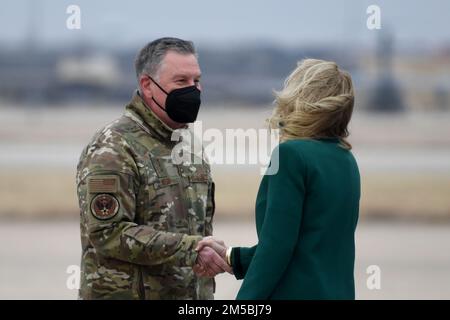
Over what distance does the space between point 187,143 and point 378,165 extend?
17.0 meters

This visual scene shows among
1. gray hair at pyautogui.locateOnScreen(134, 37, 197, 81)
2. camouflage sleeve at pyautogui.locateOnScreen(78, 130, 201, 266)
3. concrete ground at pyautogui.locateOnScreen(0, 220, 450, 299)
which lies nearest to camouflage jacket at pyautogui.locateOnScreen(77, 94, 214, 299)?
camouflage sleeve at pyautogui.locateOnScreen(78, 130, 201, 266)

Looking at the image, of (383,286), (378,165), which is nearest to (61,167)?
(378,165)

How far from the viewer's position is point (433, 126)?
39812mm

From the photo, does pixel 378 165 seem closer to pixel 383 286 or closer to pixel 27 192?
Answer: pixel 27 192

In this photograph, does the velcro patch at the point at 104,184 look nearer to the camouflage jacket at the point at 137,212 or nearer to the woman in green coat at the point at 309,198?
the camouflage jacket at the point at 137,212

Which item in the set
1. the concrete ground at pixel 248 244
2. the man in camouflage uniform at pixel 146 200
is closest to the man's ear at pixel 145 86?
the man in camouflage uniform at pixel 146 200

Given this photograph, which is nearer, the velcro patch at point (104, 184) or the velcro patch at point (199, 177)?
the velcro patch at point (104, 184)

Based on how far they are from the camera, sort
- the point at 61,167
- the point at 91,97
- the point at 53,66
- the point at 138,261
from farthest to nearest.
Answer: the point at 53,66 → the point at 91,97 → the point at 61,167 → the point at 138,261

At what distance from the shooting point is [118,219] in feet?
12.5

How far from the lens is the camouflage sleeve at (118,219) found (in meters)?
3.81

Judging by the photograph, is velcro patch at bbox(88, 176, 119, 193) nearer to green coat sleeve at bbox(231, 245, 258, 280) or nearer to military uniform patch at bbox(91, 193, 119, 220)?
military uniform patch at bbox(91, 193, 119, 220)

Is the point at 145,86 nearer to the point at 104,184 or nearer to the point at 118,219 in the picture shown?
the point at 104,184

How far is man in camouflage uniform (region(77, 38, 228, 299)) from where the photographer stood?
151 inches

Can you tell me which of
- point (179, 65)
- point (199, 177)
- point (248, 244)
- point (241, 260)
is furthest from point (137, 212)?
point (248, 244)
